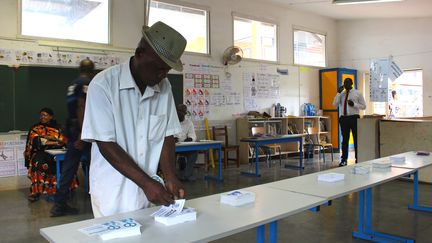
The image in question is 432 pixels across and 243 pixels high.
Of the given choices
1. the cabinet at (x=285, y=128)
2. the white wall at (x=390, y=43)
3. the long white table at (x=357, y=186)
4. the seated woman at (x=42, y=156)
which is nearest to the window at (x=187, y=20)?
the cabinet at (x=285, y=128)

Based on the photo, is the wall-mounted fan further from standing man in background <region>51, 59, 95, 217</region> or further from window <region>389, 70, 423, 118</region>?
window <region>389, 70, 423, 118</region>

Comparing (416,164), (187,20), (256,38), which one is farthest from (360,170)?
(256,38)

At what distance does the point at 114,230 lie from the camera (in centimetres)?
139

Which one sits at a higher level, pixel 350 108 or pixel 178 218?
pixel 350 108

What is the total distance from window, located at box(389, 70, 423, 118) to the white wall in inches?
9.0

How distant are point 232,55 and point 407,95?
4.99 m

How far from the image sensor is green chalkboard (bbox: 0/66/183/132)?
5645mm

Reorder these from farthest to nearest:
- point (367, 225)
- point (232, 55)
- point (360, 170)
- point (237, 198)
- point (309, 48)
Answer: point (309, 48) → point (232, 55) → point (367, 225) → point (360, 170) → point (237, 198)

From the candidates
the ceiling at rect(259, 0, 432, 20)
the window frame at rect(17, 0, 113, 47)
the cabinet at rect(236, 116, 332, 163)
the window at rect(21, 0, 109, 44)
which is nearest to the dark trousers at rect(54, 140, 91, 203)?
the window frame at rect(17, 0, 113, 47)

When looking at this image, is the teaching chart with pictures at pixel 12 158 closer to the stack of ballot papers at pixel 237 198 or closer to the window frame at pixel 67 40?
the window frame at pixel 67 40

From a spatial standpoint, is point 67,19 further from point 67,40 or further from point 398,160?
point 398,160

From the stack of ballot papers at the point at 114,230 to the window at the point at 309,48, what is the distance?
8.78 meters

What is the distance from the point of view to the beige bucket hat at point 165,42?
1.50 m

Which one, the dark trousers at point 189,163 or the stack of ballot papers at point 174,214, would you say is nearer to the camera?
the stack of ballot papers at point 174,214
